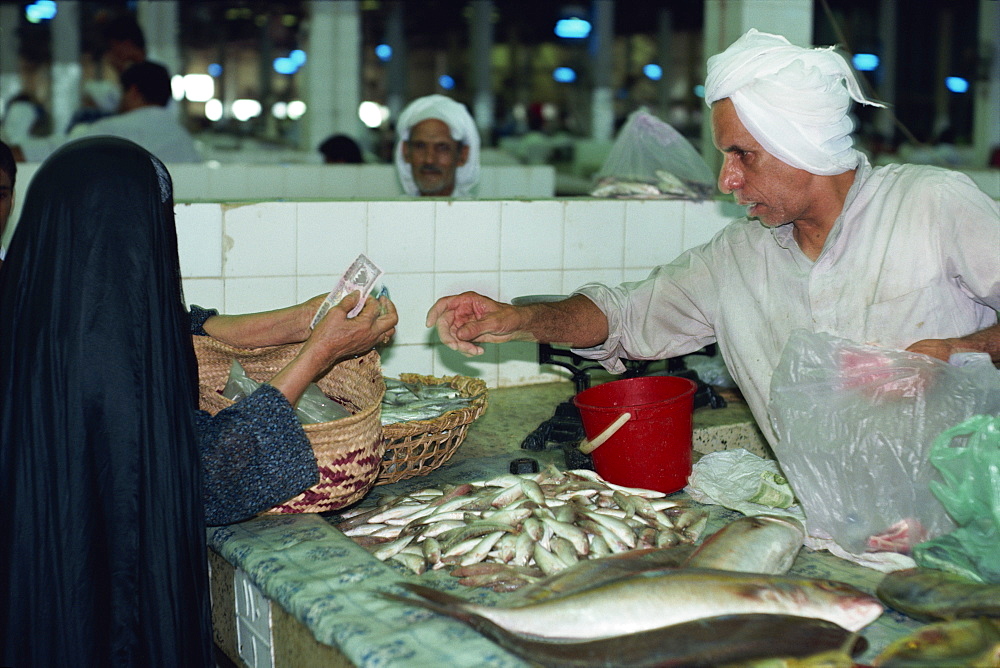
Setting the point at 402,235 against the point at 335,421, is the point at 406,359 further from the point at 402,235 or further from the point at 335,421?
the point at 335,421

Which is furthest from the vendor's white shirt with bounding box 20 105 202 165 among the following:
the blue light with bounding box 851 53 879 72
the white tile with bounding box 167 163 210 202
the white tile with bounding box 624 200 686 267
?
the blue light with bounding box 851 53 879 72

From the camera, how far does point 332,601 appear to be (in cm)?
218

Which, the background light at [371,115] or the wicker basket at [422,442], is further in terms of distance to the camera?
the background light at [371,115]

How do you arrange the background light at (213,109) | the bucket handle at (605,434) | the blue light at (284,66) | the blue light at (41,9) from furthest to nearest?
1. the background light at (213,109)
2. the blue light at (284,66)
3. the blue light at (41,9)
4. the bucket handle at (605,434)

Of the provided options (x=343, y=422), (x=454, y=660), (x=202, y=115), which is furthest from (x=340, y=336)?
(x=202, y=115)

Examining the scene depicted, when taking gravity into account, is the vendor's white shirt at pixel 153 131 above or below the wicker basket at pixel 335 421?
above

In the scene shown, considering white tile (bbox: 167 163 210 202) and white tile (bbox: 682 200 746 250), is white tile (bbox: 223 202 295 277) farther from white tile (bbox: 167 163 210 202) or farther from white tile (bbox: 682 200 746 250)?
white tile (bbox: 167 163 210 202)

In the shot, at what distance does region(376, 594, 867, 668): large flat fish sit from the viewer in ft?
5.99

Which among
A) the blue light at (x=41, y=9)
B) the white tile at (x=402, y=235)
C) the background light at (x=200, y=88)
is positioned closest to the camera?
the white tile at (x=402, y=235)

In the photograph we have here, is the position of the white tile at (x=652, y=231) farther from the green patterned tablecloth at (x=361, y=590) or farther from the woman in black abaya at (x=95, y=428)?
the woman in black abaya at (x=95, y=428)

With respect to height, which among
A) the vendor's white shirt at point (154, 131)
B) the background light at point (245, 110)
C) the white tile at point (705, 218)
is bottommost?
the white tile at point (705, 218)

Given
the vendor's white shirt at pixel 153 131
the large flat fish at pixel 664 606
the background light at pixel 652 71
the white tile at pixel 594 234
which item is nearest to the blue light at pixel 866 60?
the background light at pixel 652 71

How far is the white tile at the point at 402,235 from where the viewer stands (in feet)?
14.3

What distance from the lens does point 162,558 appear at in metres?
2.35
